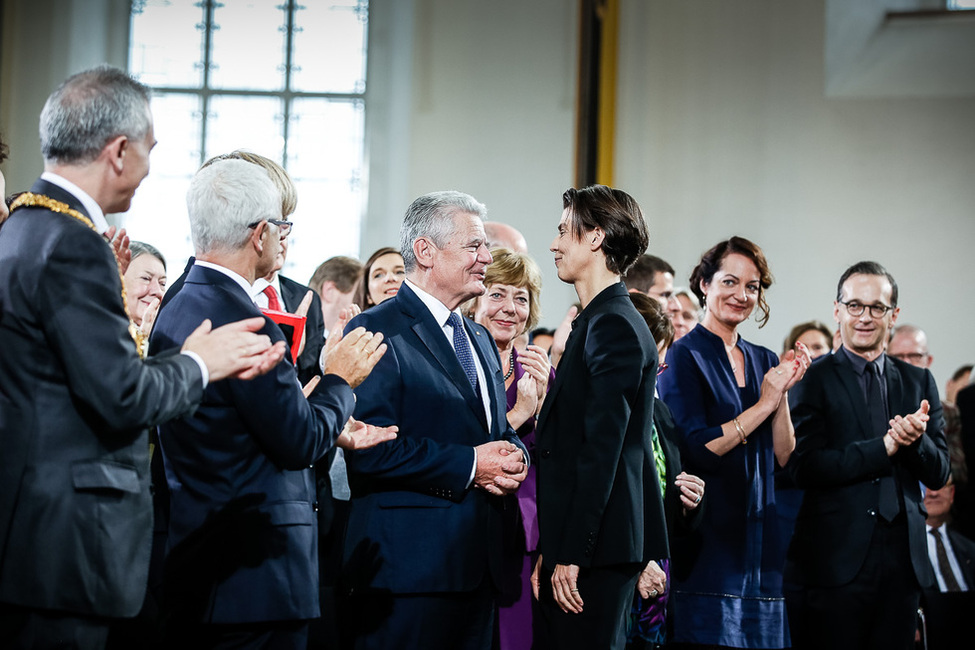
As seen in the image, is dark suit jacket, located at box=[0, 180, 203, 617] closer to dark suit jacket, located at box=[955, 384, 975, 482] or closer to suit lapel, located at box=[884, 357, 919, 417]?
suit lapel, located at box=[884, 357, 919, 417]

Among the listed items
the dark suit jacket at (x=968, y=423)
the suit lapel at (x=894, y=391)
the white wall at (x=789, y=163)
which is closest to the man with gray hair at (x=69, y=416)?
the suit lapel at (x=894, y=391)

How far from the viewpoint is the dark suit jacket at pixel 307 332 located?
3424 millimetres

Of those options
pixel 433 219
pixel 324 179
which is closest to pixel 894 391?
pixel 433 219

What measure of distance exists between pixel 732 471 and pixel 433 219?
1360mm

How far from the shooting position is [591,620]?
8.21 ft

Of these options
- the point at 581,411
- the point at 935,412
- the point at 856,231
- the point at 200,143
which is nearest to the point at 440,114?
the point at 200,143

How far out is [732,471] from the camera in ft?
11.0

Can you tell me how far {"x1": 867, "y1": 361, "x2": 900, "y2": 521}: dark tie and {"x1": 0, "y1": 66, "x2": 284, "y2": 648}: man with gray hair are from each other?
266 cm

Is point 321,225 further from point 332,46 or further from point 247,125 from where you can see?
point 332,46

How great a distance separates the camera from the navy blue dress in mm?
3281

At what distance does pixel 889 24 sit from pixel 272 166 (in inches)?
248

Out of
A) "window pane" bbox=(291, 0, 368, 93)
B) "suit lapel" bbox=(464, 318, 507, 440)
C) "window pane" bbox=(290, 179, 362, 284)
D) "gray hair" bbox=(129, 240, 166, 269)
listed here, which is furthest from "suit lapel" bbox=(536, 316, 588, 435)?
"window pane" bbox=(291, 0, 368, 93)

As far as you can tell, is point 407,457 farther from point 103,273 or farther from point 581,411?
point 103,273

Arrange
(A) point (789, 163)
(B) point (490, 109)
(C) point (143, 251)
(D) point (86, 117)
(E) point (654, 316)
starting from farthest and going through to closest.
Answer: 1. (B) point (490, 109)
2. (A) point (789, 163)
3. (C) point (143, 251)
4. (E) point (654, 316)
5. (D) point (86, 117)
